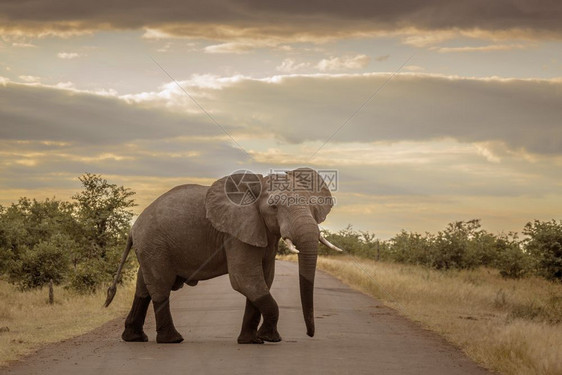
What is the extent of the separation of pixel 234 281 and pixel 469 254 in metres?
36.6

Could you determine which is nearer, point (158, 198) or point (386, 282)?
point (158, 198)

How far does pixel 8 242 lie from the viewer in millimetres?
32750

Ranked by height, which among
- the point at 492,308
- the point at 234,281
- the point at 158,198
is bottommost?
the point at 492,308

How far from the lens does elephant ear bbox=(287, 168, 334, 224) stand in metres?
13.6

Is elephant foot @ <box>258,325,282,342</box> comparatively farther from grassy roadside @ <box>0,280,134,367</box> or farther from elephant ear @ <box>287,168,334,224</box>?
grassy roadside @ <box>0,280,134,367</box>

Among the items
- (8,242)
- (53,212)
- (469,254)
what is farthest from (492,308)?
(53,212)

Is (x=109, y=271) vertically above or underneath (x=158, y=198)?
underneath

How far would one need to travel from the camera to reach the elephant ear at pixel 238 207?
13.7m

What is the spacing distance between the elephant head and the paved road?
3.63 feet

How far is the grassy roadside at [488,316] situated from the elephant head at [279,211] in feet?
9.97

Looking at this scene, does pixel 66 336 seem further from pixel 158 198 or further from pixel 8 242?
pixel 8 242

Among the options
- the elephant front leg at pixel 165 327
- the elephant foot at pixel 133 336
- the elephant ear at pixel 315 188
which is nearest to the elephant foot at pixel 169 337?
the elephant front leg at pixel 165 327

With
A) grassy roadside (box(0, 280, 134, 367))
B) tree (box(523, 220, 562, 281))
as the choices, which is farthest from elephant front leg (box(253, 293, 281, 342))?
tree (box(523, 220, 562, 281))

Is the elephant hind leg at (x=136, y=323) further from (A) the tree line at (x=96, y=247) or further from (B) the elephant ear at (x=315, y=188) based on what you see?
(A) the tree line at (x=96, y=247)
